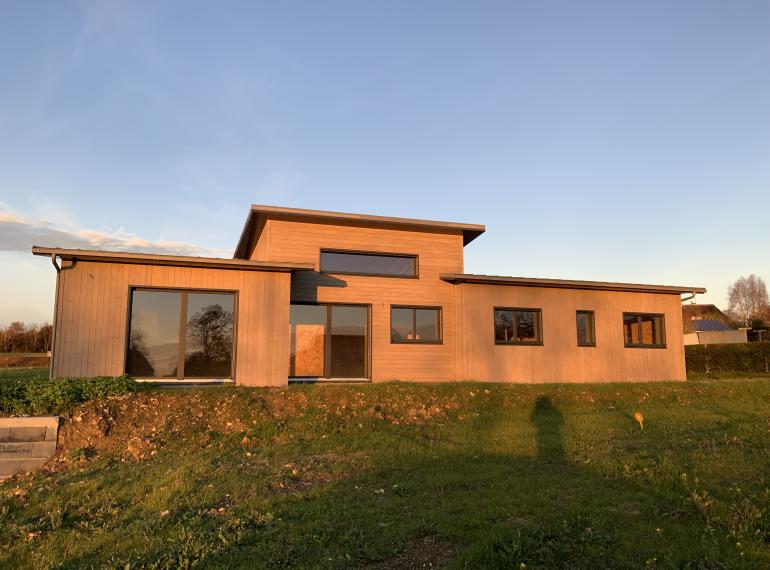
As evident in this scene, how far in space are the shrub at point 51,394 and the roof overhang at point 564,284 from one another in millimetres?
9403

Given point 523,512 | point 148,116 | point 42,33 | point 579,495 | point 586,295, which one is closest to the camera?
point 523,512

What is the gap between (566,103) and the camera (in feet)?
52.2

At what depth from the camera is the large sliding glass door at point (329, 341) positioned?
14.4 metres

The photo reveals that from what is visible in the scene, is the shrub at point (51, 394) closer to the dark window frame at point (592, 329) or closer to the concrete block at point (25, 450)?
the concrete block at point (25, 450)

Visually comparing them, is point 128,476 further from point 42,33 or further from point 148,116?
point 148,116

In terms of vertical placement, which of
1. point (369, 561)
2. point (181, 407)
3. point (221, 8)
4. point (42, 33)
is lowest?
point (369, 561)

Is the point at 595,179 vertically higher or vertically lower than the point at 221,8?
lower

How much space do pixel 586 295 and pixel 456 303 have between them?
450 centimetres

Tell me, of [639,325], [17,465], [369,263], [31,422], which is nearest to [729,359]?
[639,325]

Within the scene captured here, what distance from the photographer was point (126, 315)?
39.0 feet

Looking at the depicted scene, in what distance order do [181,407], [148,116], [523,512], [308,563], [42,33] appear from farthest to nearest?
[148,116], [42,33], [181,407], [523,512], [308,563]

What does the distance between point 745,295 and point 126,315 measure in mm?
93343

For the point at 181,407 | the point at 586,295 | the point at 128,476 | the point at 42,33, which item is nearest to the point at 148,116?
the point at 42,33

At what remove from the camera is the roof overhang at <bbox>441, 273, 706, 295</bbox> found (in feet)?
50.6
